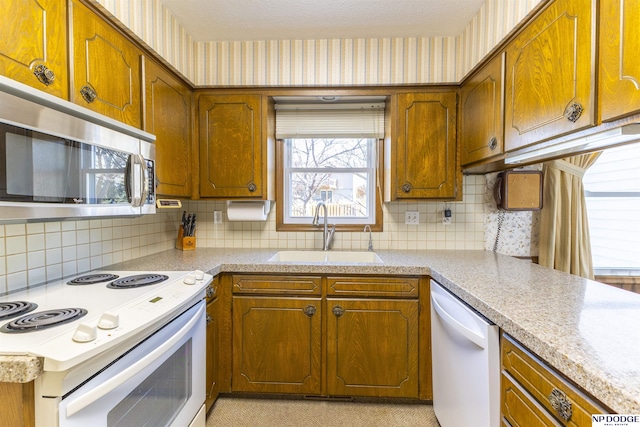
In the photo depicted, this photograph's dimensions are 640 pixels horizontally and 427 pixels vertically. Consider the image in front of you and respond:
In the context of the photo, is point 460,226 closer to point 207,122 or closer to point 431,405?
point 431,405

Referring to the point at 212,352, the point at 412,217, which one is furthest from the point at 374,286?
the point at 212,352

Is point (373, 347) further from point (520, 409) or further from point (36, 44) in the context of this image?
point (36, 44)

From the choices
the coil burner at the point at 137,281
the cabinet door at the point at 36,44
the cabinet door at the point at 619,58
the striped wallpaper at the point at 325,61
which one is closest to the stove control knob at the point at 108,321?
the coil burner at the point at 137,281

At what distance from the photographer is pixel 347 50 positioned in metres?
2.17

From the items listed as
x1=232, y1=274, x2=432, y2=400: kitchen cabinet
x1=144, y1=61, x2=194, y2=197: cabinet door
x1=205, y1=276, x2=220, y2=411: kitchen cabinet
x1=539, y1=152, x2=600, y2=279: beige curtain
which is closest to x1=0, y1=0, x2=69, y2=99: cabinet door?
x1=144, y1=61, x2=194, y2=197: cabinet door

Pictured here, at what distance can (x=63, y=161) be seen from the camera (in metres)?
1.00

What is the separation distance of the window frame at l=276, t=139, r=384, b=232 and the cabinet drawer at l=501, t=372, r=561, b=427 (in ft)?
4.88

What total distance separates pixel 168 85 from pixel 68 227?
0.97 meters

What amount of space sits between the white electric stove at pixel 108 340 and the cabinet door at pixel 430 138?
1536 mm

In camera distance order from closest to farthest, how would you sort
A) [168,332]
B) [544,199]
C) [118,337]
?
[118,337]
[168,332]
[544,199]

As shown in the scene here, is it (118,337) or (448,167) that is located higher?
(448,167)

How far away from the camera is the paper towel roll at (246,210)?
89.5 inches

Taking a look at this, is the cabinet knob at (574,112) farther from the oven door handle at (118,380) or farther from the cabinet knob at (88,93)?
the cabinet knob at (88,93)

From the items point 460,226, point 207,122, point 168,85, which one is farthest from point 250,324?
point 460,226
